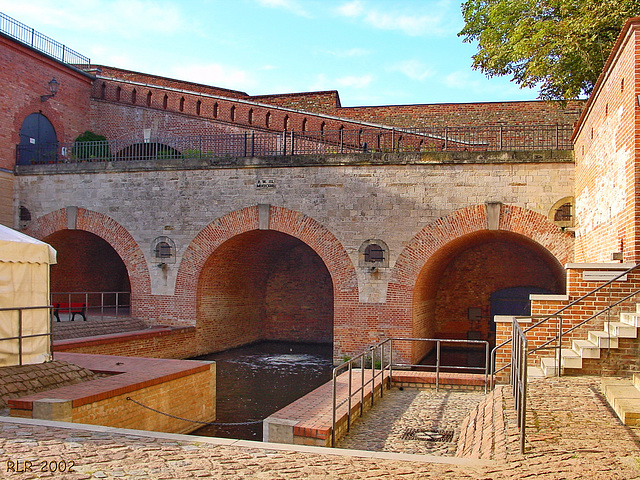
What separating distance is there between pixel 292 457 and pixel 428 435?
3.03m

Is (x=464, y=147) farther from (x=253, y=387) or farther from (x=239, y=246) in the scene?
(x=253, y=387)

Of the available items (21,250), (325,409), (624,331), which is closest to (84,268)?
(21,250)

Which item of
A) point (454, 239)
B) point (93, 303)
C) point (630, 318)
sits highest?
point (454, 239)

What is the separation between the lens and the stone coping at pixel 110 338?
12.2 meters

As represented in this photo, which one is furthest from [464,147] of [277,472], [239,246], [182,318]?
[277,472]

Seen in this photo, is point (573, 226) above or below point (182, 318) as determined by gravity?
above

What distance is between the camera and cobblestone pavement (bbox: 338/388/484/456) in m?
7.20

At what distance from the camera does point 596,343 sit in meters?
8.09

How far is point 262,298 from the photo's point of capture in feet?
65.8

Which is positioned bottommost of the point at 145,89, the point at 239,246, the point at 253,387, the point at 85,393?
the point at 253,387

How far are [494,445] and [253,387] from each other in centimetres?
764

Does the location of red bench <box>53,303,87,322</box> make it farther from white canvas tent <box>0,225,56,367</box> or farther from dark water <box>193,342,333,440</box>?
white canvas tent <box>0,225,56,367</box>

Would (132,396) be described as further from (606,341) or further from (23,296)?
(606,341)

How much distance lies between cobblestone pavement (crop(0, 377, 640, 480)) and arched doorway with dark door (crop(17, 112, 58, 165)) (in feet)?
46.3
